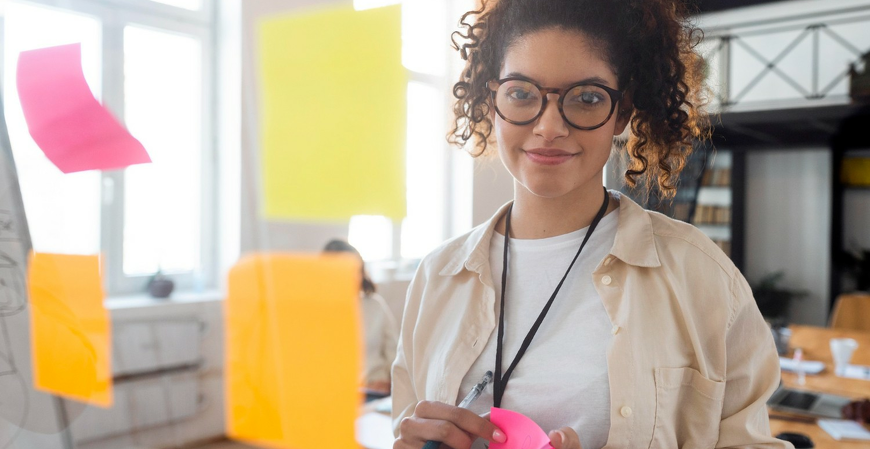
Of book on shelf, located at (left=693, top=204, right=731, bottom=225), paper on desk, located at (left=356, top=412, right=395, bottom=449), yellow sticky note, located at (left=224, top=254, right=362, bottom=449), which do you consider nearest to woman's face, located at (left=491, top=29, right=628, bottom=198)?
paper on desk, located at (left=356, top=412, right=395, bottom=449)

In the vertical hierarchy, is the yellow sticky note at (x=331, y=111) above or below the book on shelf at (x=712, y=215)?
above

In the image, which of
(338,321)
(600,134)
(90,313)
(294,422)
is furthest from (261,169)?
(600,134)

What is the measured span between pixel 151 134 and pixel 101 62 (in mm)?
494

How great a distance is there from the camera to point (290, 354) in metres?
3.94

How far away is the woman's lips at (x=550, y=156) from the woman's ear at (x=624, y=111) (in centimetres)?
11

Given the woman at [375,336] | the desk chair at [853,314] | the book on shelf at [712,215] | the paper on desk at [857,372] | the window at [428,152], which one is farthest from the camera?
the book on shelf at [712,215]

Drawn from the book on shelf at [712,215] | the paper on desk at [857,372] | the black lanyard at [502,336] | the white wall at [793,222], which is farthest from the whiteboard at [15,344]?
the white wall at [793,222]

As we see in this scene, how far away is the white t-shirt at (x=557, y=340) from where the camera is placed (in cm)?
88

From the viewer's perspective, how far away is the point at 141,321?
3387mm

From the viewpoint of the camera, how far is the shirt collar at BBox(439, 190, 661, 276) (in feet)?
3.05

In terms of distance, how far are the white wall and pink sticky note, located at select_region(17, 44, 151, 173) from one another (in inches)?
317

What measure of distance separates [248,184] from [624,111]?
3255mm

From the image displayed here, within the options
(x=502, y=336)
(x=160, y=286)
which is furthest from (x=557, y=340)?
(x=160, y=286)

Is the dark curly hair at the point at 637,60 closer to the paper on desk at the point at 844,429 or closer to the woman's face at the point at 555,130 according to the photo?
the woman's face at the point at 555,130
